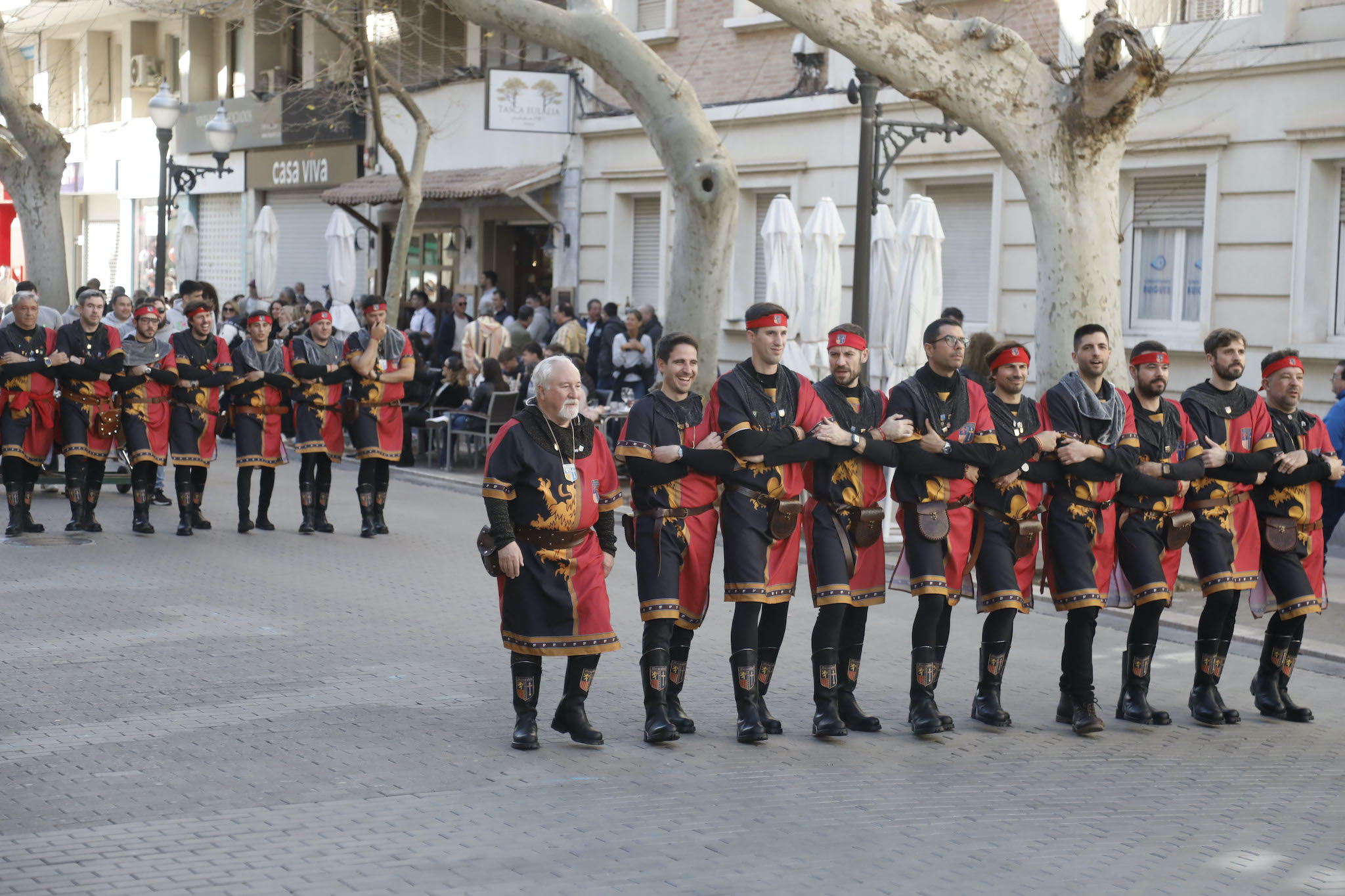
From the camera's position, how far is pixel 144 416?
44.3 feet

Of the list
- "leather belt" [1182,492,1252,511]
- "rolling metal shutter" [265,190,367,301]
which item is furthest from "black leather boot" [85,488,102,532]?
"rolling metal shutter" [265,190,367,301]

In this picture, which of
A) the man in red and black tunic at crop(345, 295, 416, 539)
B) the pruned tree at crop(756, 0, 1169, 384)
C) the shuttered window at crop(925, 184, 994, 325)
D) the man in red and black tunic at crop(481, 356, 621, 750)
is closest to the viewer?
the man in red and black tunic at crop(481, 356, 621, 750)

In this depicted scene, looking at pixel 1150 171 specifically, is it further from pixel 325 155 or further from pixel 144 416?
pixel 325 155

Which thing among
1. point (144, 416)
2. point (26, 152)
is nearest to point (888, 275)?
point (144, 416)

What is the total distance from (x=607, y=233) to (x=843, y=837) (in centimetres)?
1965

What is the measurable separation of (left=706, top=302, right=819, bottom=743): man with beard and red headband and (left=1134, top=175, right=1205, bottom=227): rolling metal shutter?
10.9 m

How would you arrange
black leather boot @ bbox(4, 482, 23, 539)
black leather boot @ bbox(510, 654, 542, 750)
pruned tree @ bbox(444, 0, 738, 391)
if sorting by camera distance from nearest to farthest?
black leather boot @ bbox(510, 654, 542, 750) → black leather boot @ bbox(4, 482, 23, 539) → pruned tree @ bbox(444, 0, 738, 391)

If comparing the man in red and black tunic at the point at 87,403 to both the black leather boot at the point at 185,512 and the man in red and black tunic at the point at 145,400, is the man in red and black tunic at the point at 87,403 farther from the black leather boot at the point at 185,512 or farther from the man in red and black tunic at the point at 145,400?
the black leather boot at the point at 185,512

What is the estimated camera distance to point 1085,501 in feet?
26.2

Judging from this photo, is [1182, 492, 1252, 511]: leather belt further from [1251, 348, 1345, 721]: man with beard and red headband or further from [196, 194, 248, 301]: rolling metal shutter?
[196, 194, 248, 301]: rolling metal shutter

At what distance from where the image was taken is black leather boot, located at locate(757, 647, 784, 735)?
7.66 meters

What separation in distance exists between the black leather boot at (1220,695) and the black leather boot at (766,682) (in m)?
2.24

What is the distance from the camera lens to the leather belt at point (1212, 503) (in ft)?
27.2

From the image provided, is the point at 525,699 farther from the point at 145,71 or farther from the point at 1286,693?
the point at 145,71
